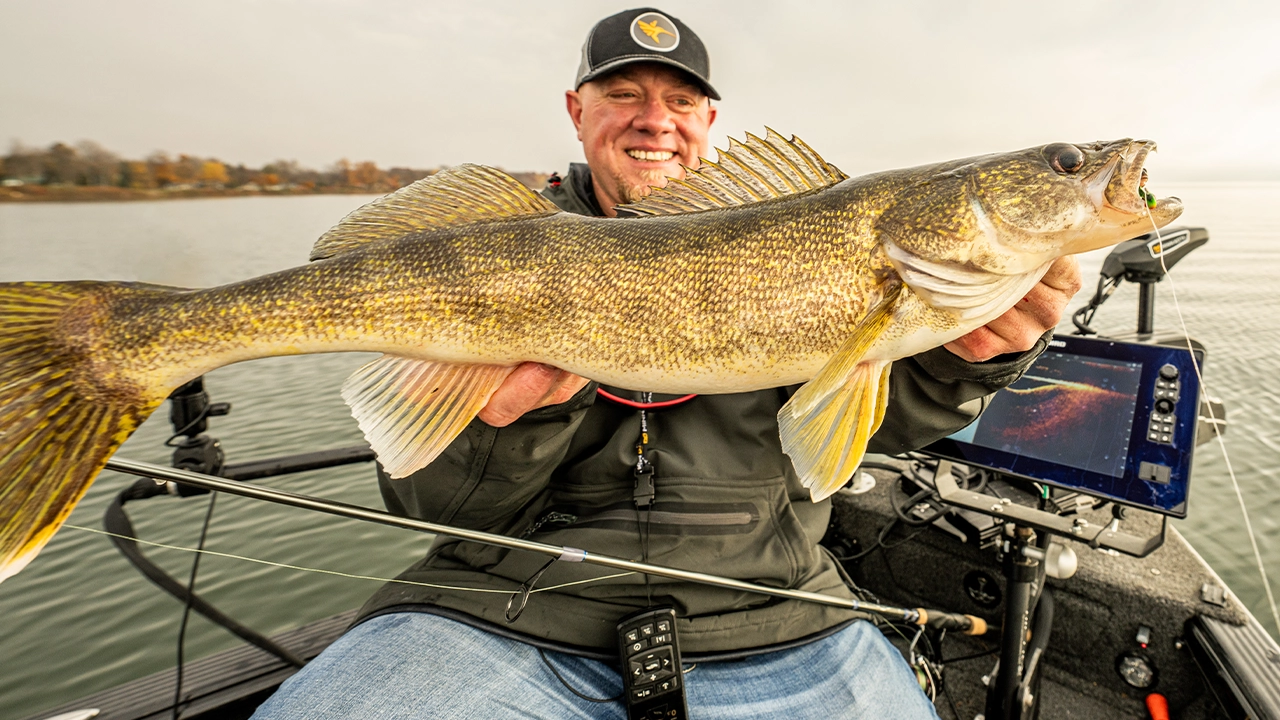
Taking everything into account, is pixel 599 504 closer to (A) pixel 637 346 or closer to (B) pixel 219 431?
(A) pixel 637 346

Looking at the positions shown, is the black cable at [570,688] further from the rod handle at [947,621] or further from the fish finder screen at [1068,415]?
the fish finder screen at [1068,415]

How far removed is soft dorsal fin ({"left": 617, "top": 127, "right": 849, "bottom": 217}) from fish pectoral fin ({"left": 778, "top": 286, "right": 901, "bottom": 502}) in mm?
440

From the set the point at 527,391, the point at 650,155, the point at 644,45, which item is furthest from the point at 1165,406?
the point at 644,45

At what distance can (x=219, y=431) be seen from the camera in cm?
738

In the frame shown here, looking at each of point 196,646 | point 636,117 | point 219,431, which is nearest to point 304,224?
point 219,431

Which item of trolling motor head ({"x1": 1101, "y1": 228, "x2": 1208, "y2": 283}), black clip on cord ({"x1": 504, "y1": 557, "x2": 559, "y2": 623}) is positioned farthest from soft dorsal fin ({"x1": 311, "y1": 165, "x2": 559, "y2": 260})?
trolling motor head ({"x1": 1101, "y1": 228, "x2": 1208, "y2": 283})

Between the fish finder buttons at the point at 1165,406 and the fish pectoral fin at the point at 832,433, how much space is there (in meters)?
1.25

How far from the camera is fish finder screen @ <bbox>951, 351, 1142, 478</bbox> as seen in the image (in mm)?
2215

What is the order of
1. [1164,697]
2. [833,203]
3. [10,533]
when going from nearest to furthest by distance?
[10,533] < [833,203] < [1164,697]

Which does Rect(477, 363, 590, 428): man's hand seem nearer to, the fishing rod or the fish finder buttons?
the fishing rod

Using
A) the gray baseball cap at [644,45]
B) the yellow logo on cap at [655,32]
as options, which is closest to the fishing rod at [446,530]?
the gray baseball cap at [644,45]

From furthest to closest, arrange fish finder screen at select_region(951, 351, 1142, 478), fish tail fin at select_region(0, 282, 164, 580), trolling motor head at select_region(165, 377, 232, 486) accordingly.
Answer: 1. trolling motor head at select_region(165, 377, 232, 486)
2. fish finder screen at select_region(951, 351, 1142, 478)
3. fish tail fin at select_region(0, 282, 164, 580)

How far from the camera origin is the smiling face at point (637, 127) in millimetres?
→ 2994

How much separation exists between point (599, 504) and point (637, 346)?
80cm
